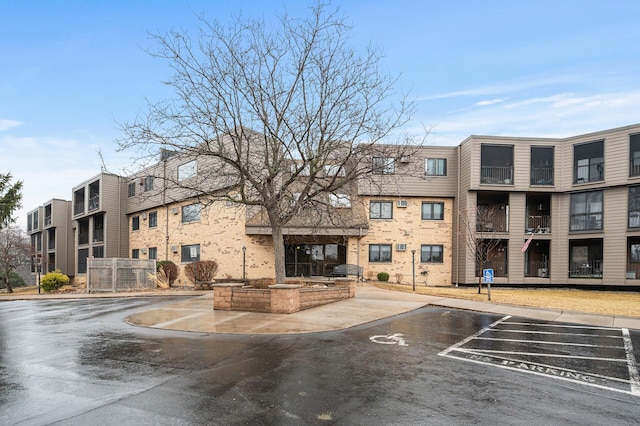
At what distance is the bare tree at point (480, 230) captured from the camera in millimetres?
25038

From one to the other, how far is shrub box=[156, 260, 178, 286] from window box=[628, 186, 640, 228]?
28765 millimetres

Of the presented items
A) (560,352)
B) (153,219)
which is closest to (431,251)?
(560,352)

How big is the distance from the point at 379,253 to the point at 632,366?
2040cm

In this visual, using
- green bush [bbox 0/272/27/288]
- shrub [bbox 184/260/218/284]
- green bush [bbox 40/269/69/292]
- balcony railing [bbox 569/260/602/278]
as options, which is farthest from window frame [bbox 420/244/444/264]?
green bush [bbox 0/272/27/288]

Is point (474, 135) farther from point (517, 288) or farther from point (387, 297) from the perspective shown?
point (387, 297)

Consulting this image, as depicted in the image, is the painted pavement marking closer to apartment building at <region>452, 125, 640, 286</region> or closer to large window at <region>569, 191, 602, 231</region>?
apartment building at <region>452, 125, 640, 286</region>

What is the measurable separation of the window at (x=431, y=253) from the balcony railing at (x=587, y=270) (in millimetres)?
8057

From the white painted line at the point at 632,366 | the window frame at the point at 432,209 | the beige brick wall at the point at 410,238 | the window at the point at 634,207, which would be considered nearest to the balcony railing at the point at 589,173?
the window at the point at 634,207

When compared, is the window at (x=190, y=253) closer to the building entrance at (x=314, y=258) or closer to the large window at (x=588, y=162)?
the building entrance at (x=314, y=258)

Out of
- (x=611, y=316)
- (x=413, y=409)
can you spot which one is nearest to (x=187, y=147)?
(x=413, y=409)

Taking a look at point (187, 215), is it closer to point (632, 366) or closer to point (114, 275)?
point (114, 275)

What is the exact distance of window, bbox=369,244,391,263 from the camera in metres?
27.6

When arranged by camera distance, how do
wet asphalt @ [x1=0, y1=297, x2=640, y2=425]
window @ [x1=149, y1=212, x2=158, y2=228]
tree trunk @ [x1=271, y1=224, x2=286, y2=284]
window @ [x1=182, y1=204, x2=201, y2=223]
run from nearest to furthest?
wet asphalt @ [x1=0, y1=297, x2=640, y2=425] → tree trunk @ [x1=271, y1=224, x2=286, y2=284] → window @ [x1=182, y1=204, x2=201, y2=223] → window @ [x1=149, y1=212, x2=158, y2=228]

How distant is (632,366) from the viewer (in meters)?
7.28
